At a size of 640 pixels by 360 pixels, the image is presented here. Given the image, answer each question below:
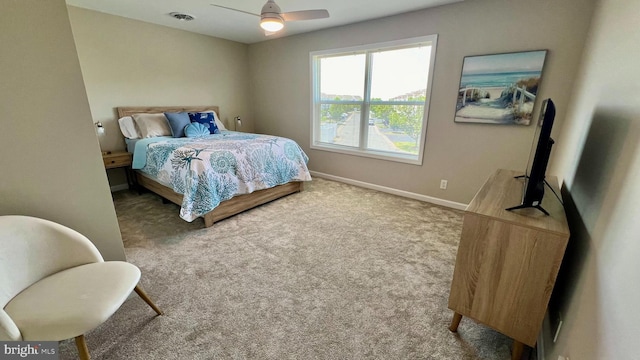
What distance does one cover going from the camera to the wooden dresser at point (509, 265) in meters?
1.17

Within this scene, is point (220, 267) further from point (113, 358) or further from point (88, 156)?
point (88, 156)

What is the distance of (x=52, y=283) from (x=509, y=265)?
2224mm

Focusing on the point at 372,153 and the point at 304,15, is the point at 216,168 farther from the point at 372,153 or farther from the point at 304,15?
the point at 372,153

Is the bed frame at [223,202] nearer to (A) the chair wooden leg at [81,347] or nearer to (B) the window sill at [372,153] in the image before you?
(B) the window sill at [372,153]

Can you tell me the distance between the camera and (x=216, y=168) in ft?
9.01

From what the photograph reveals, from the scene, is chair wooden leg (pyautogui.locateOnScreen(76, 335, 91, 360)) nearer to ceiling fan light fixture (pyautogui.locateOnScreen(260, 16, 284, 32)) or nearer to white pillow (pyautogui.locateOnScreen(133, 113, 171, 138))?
ceiling fan light fixture (pyautogui.locateOnScreen(260, 16, 284, 32))

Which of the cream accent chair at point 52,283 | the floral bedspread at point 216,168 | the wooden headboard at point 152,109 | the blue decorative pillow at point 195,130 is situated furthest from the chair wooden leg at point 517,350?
the wooden headboard at point 152,109

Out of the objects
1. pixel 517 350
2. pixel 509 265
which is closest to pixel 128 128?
pixel 509 265

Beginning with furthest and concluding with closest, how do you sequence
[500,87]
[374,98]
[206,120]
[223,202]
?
[206,120]
[374,98]
[223,202]
[500,87]

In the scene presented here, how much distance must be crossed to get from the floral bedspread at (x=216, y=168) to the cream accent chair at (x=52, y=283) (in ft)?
3.86

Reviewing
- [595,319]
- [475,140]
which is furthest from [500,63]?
[595,319]

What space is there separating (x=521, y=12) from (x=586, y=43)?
64cm

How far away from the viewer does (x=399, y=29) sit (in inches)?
130

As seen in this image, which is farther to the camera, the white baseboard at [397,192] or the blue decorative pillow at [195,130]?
the blue decorative pillow at [195,130]
